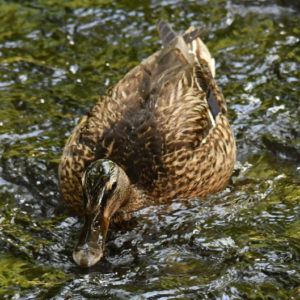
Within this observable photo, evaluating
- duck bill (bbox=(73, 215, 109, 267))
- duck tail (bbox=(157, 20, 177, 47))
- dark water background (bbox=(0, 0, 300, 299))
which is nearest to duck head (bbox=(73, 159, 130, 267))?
duck bill (bbox=(73, 215, 109, 267))

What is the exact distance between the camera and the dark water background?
20.4 feet

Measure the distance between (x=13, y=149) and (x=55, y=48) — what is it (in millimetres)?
2388

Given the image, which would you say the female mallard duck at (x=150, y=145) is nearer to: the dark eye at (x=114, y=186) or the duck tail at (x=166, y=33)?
the dark eye at (x=114, y=186)

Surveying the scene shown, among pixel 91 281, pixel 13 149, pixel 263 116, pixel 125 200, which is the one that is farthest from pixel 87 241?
pixel 263 116

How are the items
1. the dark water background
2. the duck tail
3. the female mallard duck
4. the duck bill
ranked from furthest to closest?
the duck tail, the female mallard duck, the dark water background, the duck bill

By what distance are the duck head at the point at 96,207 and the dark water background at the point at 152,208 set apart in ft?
0.93

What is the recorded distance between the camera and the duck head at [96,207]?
6.11 meters

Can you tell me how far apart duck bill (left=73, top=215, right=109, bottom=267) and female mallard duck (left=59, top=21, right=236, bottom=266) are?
0.74 feet

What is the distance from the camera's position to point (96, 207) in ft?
20.4

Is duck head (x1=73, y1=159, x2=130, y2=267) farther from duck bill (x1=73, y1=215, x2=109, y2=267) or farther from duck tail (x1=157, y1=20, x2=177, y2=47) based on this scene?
duck tail (x1=157, y1=20, x2=177, y2=47)

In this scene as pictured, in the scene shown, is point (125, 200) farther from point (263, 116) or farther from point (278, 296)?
point (263, 116)

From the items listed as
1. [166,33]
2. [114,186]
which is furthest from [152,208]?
[166,33]

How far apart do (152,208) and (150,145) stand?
2.01ft

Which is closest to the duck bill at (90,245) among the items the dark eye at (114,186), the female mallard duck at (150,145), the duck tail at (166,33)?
the female mallard duck at (150,145)
